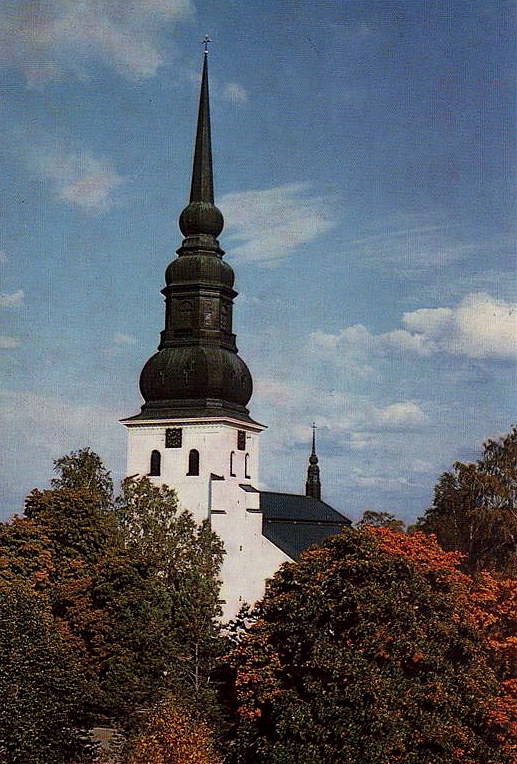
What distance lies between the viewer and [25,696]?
34.2 metres

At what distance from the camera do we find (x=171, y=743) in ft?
101

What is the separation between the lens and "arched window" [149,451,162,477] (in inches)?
2709

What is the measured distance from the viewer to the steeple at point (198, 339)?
6850 centimetres

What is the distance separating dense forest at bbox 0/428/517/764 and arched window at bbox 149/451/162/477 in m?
22.8

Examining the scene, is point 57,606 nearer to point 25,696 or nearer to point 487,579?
point 25,696

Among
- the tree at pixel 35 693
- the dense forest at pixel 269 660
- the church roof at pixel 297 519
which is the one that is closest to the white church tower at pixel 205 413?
the church roof at pixel 297 519

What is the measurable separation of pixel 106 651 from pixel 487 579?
38.8 feet

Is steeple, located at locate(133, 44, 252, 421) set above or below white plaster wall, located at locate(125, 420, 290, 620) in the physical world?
above

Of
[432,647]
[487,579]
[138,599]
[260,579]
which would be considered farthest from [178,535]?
[432,647]

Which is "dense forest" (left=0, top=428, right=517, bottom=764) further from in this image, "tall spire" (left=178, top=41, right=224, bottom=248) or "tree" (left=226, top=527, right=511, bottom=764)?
"tall spire" (left=178, top=41, right=224, bottom=248)

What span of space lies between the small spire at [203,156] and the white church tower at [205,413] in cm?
8

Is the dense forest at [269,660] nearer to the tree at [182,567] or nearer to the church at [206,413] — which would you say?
the tree at [182,567]

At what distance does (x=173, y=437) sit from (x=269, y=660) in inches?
1408

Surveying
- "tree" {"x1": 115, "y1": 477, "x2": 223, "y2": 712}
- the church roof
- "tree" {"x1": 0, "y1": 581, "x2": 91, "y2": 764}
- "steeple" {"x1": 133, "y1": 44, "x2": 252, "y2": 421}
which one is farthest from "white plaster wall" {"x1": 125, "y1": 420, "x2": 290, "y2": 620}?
"tree" {"x1": 0, "y1": 581, "x2": 91, "y2": 764}
